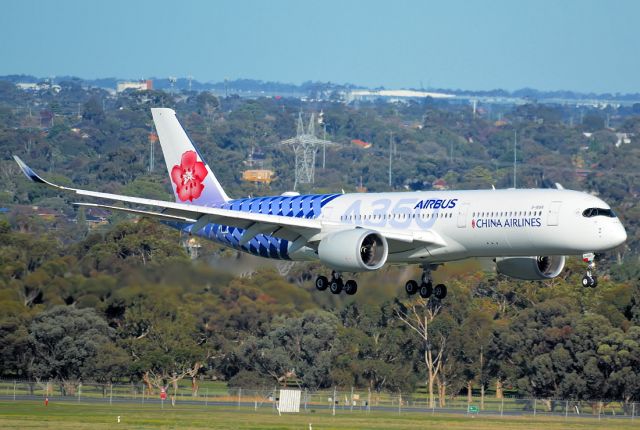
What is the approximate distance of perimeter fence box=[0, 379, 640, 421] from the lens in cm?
9850

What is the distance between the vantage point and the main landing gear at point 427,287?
70.3 metres

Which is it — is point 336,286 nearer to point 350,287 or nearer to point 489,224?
point 350,287

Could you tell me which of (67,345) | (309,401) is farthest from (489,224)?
(67,345)

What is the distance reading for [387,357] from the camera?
130m

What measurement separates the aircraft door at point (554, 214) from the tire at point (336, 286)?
1120 cm

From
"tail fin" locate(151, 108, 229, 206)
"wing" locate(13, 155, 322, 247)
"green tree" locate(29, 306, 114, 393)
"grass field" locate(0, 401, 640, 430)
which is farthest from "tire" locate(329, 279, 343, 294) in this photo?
"green tree" locate(29, 306, 114, 393)

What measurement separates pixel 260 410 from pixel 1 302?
19.0 metres

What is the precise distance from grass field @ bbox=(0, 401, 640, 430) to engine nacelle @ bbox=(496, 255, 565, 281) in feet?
36.5

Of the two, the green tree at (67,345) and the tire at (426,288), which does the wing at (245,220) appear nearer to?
the tire at (426,288)

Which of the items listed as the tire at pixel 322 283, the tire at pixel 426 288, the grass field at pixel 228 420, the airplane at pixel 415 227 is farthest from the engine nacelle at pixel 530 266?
the grass field at pixel 228 420

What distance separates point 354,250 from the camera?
221 ft

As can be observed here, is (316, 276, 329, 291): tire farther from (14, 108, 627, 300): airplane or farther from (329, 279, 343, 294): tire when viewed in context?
(329, 279, 343, 294): tire

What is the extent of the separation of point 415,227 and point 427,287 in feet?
10.7

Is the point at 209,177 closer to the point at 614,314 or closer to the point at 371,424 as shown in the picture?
the point at 371,424
